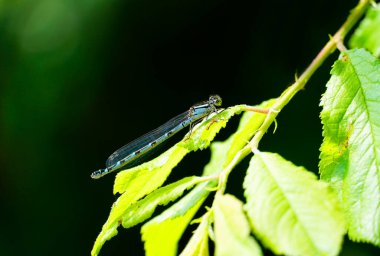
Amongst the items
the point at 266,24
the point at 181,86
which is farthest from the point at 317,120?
the point at 181,86

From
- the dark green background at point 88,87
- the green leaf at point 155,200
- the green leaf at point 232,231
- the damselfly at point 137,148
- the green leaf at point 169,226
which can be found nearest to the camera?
the green leaf at point 232,231

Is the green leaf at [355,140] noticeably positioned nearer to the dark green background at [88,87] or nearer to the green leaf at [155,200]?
the green leaf at [155,200]

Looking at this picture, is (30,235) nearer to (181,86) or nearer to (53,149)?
(53,149)

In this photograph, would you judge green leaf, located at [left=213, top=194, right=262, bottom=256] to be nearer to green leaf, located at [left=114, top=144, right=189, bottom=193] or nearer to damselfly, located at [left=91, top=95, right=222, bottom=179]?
green leaf, located at [left=114, top=144, right=189, bottom=193]

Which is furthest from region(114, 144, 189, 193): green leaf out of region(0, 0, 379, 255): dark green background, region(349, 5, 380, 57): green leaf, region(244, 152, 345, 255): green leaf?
region(0, 0, 379, 255): dark green background

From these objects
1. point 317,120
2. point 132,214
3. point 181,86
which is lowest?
point 317,120

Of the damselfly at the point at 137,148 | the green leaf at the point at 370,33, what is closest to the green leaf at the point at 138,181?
the damselfly at the point at 137,148
